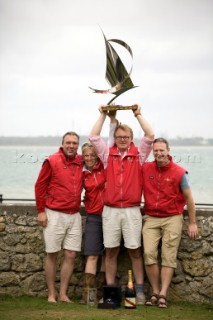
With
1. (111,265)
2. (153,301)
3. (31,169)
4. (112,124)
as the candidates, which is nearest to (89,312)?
(111,265)

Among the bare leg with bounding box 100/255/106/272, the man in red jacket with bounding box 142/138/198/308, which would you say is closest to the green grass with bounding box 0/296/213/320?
the man in red jacket with bounding box 142/138/198/308

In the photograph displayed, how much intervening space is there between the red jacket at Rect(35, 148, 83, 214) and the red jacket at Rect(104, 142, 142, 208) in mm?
340

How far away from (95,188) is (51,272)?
100 cm

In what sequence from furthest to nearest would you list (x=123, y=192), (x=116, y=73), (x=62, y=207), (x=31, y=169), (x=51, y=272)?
(x=31, y=169), (x=116, y=73), (x=51, y=272), (x=62, y=207), (x=123, y=192)

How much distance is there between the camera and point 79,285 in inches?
290

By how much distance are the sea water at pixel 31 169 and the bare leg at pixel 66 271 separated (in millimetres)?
2488

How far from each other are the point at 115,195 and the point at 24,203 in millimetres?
1297

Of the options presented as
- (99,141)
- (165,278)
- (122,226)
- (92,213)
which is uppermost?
(99,141)

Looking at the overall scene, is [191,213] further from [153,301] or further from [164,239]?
[153,301]

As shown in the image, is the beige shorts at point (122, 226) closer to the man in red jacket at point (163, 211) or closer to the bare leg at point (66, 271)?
the man in red jacket at point (163, 211)

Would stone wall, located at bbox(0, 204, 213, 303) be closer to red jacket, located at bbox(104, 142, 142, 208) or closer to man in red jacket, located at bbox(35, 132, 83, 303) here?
man in red jacket, located at bbox(35, 132, 83, 303)

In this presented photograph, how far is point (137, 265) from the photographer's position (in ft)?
22.9

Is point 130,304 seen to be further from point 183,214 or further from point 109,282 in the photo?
point 183,214

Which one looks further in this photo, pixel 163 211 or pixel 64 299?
pixel 64 299
